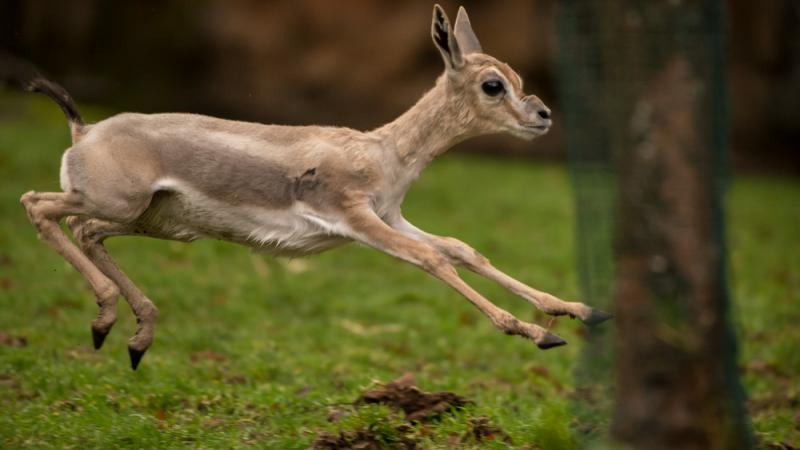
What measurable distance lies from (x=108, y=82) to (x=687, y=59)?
17057 millimetres

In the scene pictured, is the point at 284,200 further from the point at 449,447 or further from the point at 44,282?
the point at 44,282

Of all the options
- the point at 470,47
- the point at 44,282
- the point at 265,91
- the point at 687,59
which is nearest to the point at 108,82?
the point at 265,91

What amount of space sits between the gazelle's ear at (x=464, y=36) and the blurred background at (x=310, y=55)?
42.3ft

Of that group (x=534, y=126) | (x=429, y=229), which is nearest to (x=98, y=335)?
(x=534, y=126)

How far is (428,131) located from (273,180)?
1118 millimetres

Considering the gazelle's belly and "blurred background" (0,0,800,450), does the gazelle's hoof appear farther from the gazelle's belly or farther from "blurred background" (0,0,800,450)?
the gazelle's belly

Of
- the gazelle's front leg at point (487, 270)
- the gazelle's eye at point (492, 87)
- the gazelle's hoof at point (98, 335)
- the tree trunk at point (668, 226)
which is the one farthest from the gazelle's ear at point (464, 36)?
the gazelle's hoof at point (98, 335)

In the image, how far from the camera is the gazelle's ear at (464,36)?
24.3 ft

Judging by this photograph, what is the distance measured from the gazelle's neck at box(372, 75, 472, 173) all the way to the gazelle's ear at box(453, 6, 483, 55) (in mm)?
409

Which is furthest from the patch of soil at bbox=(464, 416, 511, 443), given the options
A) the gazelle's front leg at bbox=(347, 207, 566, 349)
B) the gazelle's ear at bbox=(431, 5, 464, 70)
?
the gazelle's ear at bbox=(431, 5, 464, 70)

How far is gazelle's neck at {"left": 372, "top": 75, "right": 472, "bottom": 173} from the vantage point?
7051 millimetres

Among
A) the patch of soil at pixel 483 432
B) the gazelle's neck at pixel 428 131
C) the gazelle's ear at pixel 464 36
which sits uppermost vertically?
the gazelle's ear at pixel 464 36

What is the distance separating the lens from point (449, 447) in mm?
6055

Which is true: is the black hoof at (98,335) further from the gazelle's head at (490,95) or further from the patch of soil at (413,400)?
the gazelle's head at (490,95)
